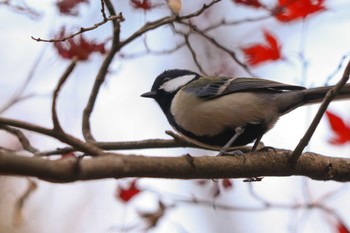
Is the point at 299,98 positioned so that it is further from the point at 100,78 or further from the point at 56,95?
the point at 56,95

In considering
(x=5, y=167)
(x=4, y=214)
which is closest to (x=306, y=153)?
(x=5, y=167)

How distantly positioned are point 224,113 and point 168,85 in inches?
26.2

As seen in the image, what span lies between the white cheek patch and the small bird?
0.89 ft

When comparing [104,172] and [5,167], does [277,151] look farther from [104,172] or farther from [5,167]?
[5,167]

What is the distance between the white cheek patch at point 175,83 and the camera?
3.56 metres

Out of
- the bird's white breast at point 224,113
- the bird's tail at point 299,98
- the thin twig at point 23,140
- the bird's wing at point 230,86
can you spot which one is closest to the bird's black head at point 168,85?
the bird's wing at point 230,86

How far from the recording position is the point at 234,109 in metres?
3.08

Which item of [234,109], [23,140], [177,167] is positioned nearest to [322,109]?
[177,167]

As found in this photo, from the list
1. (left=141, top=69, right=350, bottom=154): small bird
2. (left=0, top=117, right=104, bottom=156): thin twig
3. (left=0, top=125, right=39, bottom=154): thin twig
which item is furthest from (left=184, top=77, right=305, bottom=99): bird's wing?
(left=0, top=117, right=104, bottom=156): thin twig

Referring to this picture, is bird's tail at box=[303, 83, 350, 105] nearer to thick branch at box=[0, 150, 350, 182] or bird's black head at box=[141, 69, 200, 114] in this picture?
thick branch at box=[0, 150, 350, 182]

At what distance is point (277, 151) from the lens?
255cm

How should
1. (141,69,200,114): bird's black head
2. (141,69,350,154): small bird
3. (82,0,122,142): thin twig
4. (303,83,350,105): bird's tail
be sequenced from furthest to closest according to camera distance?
1. (141,69,200,114): bird's black head
2. (141,69,350,154): small bird
3. (303,83,350,105): bird's tail
4. (82,0,122,142): thin twig

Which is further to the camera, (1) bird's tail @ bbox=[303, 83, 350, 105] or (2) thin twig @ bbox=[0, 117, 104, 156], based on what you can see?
(1) bird's tail @ bbox=[303, 83, 350, 105]

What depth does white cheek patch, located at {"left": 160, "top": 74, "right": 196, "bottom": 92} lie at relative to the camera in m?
3.56
